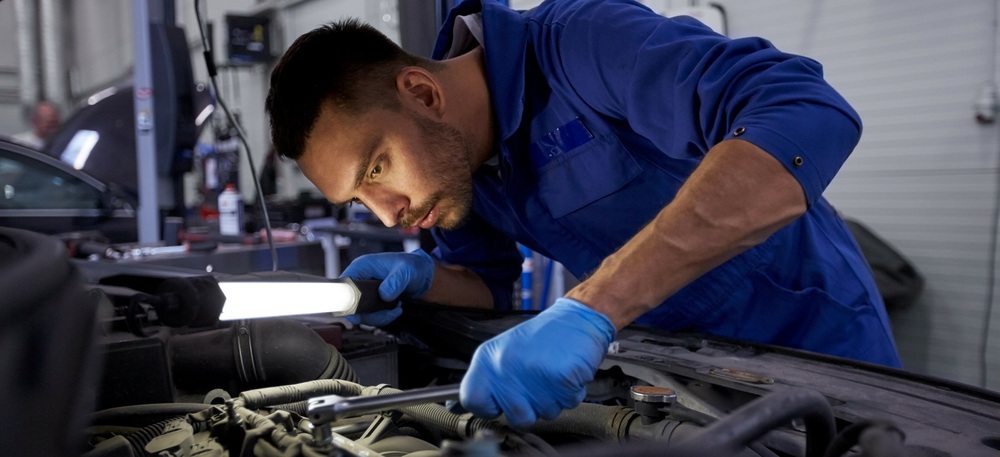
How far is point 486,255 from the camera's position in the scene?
5.77 ft

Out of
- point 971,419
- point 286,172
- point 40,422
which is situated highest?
point 40,422

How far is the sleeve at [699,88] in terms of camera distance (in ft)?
3.16

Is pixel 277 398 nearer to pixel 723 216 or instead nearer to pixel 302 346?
pixel 302 346

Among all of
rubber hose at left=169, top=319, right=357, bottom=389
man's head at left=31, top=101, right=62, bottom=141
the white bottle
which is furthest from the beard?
man's head at left=31, top=101, right=62, bottom=141

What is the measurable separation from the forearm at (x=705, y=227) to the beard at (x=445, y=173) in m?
0.50

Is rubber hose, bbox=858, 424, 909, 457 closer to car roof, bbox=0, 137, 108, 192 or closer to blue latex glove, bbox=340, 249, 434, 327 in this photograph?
blue latex glove, bbox=340, 249, 434, 327

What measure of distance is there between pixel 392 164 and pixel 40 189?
3.73 metres

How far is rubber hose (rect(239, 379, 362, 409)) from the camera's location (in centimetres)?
104

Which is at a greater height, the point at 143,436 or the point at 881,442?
the point at 881,442

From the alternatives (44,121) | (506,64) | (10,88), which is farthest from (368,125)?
(10,88)

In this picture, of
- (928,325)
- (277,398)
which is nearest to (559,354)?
(277,398)

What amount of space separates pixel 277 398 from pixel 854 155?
323 centimetres

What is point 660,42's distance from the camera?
3.73ft

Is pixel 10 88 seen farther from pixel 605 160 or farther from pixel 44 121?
pixel 605 160
